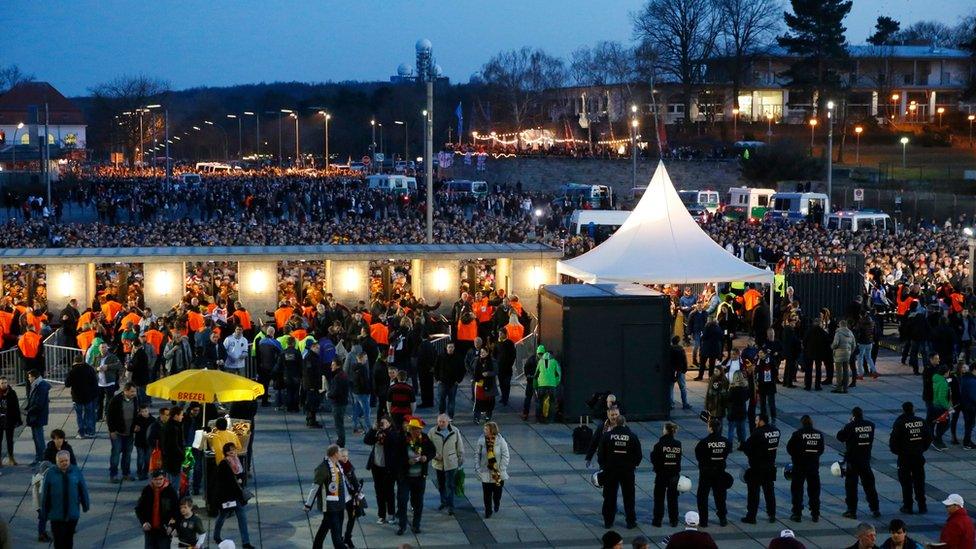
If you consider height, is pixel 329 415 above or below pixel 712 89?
below

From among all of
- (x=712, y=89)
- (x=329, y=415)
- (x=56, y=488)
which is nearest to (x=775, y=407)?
(x=329, y=415)

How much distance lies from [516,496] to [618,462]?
1969 millimetres

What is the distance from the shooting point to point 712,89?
86812 mm

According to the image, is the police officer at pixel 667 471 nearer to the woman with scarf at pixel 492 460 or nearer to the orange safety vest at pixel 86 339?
the woman with scarf at pixel 492 460

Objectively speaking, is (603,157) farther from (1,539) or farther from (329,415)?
(1,539)

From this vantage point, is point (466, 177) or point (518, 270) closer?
point (518, 270)

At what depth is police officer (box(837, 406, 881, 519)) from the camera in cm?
1392

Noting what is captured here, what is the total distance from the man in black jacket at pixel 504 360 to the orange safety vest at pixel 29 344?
7446 mm

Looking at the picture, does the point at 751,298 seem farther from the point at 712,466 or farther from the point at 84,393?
the point at 84,393

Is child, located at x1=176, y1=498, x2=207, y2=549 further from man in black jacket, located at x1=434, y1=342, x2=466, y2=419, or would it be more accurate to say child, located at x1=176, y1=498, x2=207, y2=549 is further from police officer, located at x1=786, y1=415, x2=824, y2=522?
man in black jacket, located at x1=434, y1=342, x2=466, y2=419

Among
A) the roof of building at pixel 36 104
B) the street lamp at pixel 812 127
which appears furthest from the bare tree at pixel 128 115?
the street lamp at pixel 812 127

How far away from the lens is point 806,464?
45.6 ft

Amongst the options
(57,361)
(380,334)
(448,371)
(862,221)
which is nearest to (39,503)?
(448,371)

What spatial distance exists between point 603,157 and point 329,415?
5964 centimetres
